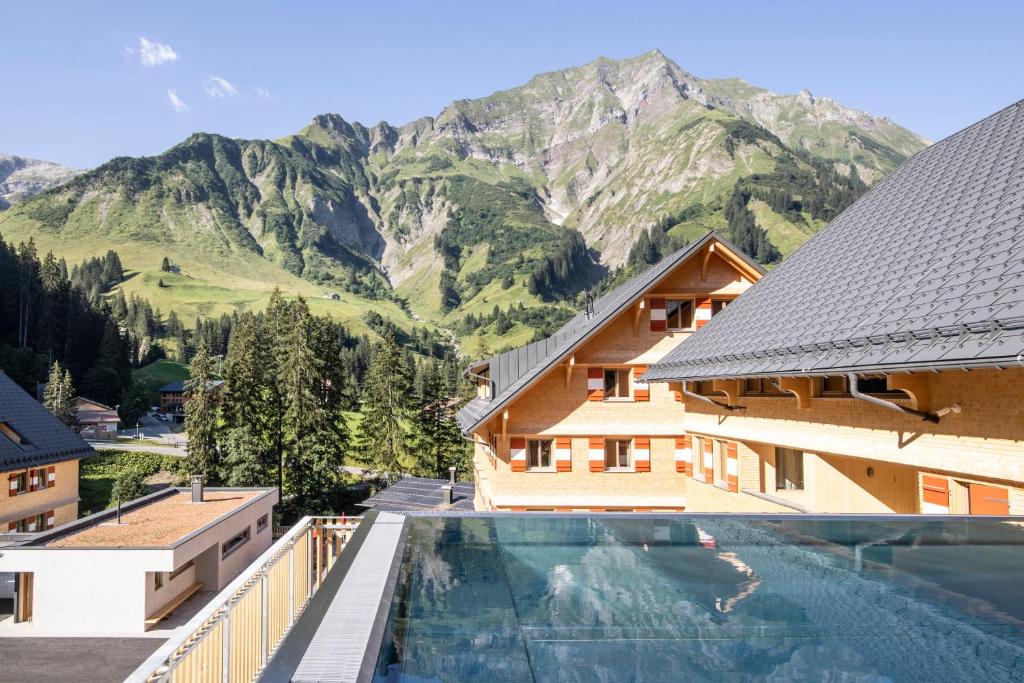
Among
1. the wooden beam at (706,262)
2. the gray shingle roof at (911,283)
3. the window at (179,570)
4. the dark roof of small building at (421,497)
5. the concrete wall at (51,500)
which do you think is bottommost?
the window at (179,570)

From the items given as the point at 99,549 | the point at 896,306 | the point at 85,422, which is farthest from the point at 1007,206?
the point at 85,422

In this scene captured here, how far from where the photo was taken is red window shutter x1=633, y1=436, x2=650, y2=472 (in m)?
21.8

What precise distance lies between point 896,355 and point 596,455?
1483 centimetres

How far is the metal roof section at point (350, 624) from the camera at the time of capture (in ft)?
10.3

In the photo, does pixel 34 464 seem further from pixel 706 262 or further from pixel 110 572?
pixel 706 262

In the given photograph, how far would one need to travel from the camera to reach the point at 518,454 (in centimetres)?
2145

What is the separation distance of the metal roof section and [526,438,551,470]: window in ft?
53.0

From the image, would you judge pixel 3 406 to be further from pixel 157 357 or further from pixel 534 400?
pixel 157 357

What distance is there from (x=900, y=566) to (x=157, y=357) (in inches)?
7159

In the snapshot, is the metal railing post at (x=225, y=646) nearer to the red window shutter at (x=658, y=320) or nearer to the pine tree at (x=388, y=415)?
the red window shutter at (x=658, y=320)

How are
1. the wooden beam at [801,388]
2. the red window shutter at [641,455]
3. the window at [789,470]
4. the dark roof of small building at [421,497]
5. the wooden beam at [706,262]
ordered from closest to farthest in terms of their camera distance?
1. the wooden beam at [801,388]
2. the window at [789,470]
3. the red window shutter at [641,455]
4. the wooden beam at [706,262]
5. the dark roof of small building at [421,497]

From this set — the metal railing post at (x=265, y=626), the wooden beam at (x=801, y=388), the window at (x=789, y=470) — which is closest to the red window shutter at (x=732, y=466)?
the window at (x=789, y=470)

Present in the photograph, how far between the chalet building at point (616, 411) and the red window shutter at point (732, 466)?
5.69 meters

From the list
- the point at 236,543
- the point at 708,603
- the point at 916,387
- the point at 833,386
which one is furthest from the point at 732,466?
the point at 236,543
